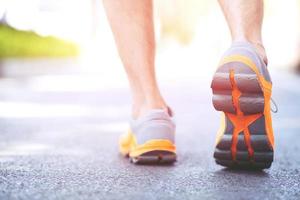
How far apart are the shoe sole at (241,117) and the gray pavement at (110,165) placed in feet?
0.16

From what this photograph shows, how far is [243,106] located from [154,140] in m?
0.38

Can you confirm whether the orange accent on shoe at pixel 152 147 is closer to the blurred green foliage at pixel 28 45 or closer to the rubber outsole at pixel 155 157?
the rubber outsole at pixel 155 157

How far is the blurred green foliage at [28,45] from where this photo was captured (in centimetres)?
998

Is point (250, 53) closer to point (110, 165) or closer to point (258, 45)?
point (258, 45)

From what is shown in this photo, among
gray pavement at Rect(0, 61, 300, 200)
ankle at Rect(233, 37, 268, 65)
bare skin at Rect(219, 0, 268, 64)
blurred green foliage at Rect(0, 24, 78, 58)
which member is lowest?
gray pavement at Rect(0, 61, 300, 200)

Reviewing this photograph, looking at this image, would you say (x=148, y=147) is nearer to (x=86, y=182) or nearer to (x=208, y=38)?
(x=86, y=182)

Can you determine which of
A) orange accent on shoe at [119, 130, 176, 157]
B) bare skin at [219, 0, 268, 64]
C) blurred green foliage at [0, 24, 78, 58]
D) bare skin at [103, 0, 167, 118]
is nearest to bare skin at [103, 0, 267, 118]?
bare skin at [103, 0, 167, 118]

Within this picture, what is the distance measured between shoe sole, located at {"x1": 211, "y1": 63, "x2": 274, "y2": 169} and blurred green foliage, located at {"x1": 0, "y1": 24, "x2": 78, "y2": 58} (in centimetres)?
836

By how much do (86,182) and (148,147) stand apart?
340 millimetres

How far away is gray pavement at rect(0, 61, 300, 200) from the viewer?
140 centimetres

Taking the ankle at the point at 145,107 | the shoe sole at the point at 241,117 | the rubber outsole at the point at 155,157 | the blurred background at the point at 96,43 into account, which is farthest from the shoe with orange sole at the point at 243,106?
the blurred background at the point at 96,43

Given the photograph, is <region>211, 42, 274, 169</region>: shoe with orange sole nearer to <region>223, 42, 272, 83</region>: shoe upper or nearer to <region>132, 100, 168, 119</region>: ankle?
<region>223, 42, 272, 83</region>: shoe upper

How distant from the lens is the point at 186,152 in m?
2.17

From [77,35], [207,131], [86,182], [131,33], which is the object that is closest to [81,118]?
[207,131]
